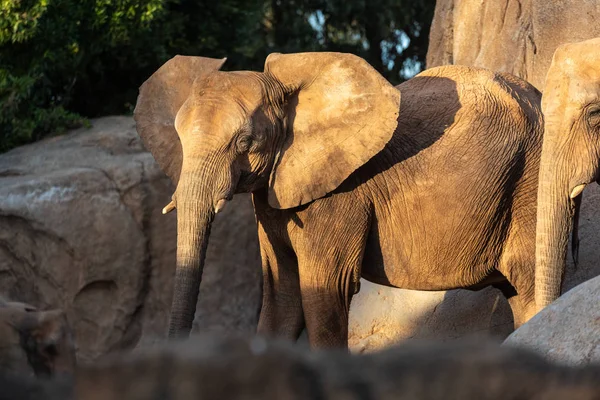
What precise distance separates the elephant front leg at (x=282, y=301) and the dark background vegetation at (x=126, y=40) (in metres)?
3.52

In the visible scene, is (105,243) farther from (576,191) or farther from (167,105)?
(576,191)

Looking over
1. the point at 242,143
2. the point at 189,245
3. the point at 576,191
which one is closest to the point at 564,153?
the point at 576,191

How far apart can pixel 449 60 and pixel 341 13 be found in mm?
3639

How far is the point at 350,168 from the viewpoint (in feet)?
19.5

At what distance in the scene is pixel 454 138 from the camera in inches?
241

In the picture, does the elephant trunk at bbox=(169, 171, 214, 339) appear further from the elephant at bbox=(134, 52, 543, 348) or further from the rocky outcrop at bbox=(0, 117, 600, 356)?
the rocky outcrop at bbox=(0, 117, 600, 356)

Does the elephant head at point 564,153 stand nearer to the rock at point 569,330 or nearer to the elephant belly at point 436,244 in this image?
the elephant belly at point 436,244

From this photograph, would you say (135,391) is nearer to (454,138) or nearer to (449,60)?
(454,138)

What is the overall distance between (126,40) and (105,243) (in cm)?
187

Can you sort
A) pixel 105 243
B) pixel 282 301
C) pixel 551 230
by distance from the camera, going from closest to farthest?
pixel 551 230, pixel 282 301, pixel 105 243

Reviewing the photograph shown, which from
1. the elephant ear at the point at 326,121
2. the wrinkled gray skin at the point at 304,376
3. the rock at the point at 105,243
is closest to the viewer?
the wrinkled gray skin at the point at 304,376

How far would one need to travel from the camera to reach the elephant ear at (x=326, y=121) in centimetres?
592

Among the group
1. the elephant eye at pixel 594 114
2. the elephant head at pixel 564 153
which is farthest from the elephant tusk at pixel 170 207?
the elephant eye at pixel 594 114

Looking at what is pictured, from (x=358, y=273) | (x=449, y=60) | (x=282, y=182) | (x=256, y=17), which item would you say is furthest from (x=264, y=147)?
(x=256, y=17)
